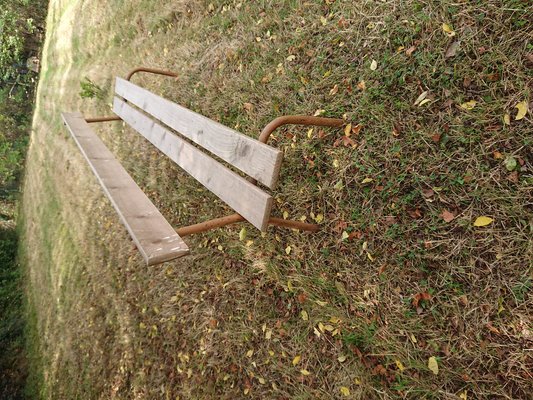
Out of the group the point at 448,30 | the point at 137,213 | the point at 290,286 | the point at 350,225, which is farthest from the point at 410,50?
the point at 137,213

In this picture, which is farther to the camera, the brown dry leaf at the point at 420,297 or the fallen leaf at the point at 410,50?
the fallen leaf at the point at 410,50

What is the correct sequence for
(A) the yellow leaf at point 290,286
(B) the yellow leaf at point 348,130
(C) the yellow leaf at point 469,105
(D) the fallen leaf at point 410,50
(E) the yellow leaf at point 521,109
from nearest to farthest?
1. (E) the yellow leaf at point 521,109
2. (C) the yellow leaf at point 469,105
3. (D) the fallen leaf at point 410,50
4. (B) the yellow leaf at point 348,130
5. (A) the yellow leaf at point 290,286

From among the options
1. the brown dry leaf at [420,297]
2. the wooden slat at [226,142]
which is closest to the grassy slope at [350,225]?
the brown dry leaf at [420,297]

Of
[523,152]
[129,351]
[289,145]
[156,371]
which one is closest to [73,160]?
[129,351]

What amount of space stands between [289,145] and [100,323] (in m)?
3.61

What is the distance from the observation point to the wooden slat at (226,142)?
1.68 m

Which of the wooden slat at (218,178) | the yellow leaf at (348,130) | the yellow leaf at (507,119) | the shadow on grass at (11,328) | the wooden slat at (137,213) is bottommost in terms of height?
the shadow on grass at (11,328)

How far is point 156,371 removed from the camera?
11.6 feet

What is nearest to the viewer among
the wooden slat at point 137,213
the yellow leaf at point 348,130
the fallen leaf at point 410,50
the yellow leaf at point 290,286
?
the wooden slat at point 137,213

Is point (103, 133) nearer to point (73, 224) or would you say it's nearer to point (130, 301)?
point (73, 224)

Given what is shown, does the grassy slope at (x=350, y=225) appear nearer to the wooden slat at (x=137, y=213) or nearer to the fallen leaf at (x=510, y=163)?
the fallen leaf at (x=510, y=163)

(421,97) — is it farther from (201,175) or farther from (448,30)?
(201,175)

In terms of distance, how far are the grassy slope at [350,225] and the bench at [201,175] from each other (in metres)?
0.35

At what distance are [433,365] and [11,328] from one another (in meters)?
9.69
